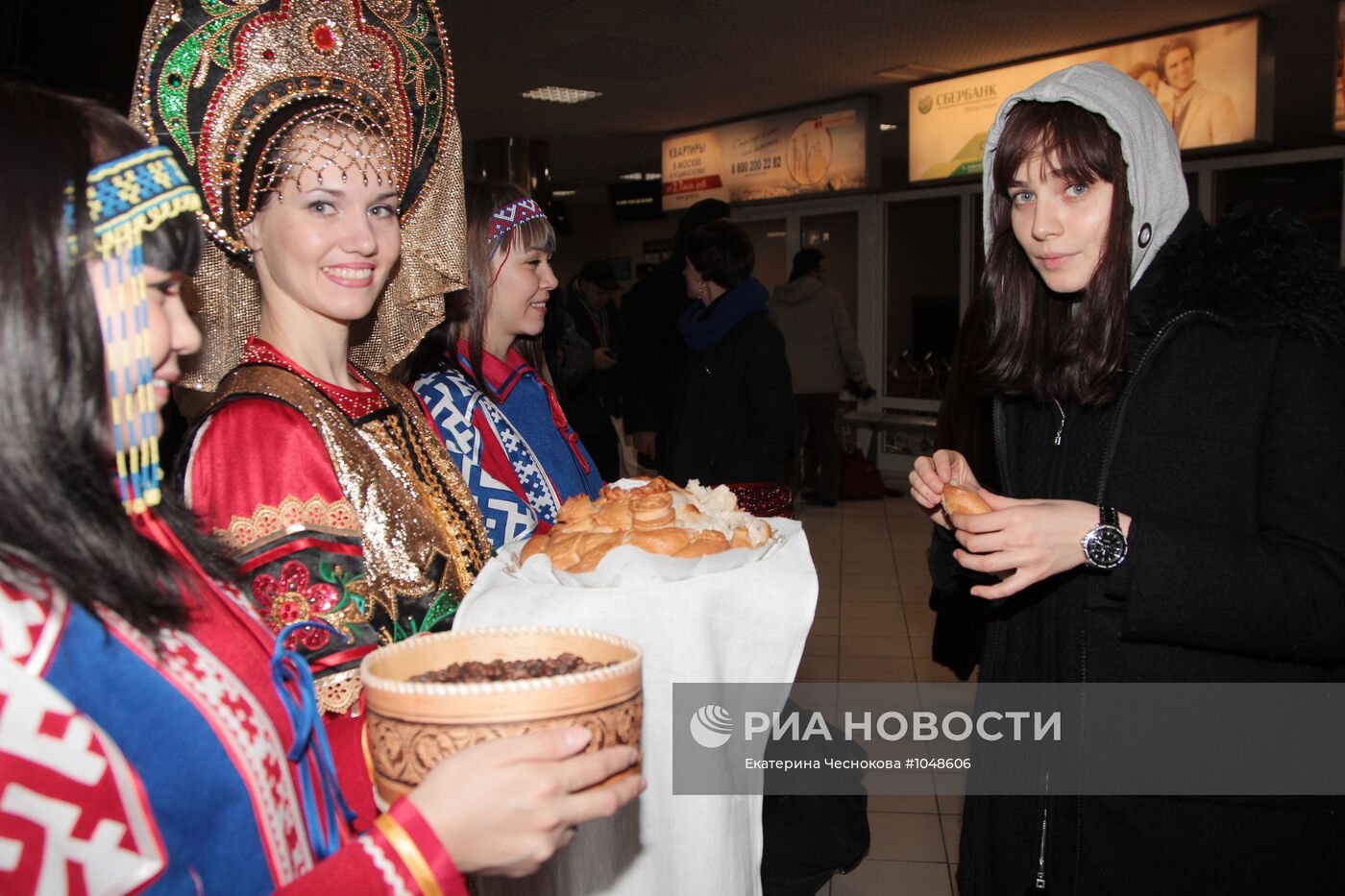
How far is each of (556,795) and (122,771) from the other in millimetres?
345

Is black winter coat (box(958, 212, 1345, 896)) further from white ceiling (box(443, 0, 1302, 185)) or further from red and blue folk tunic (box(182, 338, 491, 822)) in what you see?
white ceiling (box(443, 0, 1302, 185))

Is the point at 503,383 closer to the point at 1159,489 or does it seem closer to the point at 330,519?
the point at 330,519

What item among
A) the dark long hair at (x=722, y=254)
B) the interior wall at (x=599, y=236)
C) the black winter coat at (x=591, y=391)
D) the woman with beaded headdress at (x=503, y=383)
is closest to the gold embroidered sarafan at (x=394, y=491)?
the woman with beaded headdress at (x=503, y=383)

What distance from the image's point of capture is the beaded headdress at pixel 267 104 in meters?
1.42

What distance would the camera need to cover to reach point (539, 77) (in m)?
8.27

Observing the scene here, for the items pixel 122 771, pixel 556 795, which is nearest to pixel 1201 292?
pixel 556 795

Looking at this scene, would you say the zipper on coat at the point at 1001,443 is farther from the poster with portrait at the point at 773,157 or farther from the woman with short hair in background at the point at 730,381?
the poster with portrait at the point at 773,157

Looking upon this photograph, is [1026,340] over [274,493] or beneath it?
over

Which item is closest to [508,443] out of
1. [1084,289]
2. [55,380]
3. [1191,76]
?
[1084,289]

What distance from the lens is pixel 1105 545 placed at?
131 centimetres

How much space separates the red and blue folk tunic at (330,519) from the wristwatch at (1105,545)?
0.96 m

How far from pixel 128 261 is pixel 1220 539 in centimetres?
131

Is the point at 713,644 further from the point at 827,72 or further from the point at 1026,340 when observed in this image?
the point at 827,72

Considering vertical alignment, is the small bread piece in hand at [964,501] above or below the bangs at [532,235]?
below
